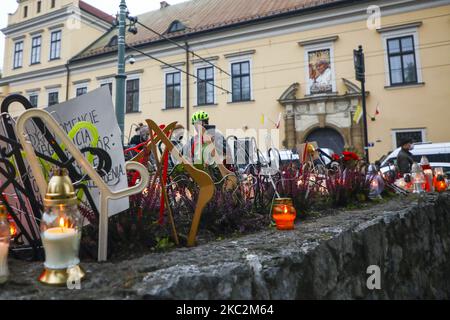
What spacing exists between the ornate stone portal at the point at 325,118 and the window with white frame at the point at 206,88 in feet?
12.3

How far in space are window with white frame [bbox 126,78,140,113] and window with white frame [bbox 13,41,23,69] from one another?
920cm

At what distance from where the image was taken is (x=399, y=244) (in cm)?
195

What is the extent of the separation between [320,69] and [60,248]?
14682 mm

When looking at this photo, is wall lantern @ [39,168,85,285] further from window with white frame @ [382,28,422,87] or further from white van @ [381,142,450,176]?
window with white frame @ [382,28,422,87]

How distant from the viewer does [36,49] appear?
21.5 meters

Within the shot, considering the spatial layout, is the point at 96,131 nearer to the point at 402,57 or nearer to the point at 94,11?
the point at 402,57

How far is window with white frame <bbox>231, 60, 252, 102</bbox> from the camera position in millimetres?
15820

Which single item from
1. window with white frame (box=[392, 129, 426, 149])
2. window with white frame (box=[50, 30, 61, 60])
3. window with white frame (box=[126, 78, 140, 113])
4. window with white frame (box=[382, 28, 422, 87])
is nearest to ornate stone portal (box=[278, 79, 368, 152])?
window with white frame (box=[392, 129, 426, 149])

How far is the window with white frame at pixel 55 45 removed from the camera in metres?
20.8

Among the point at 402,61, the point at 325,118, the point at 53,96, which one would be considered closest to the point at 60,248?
the point at 325,118
